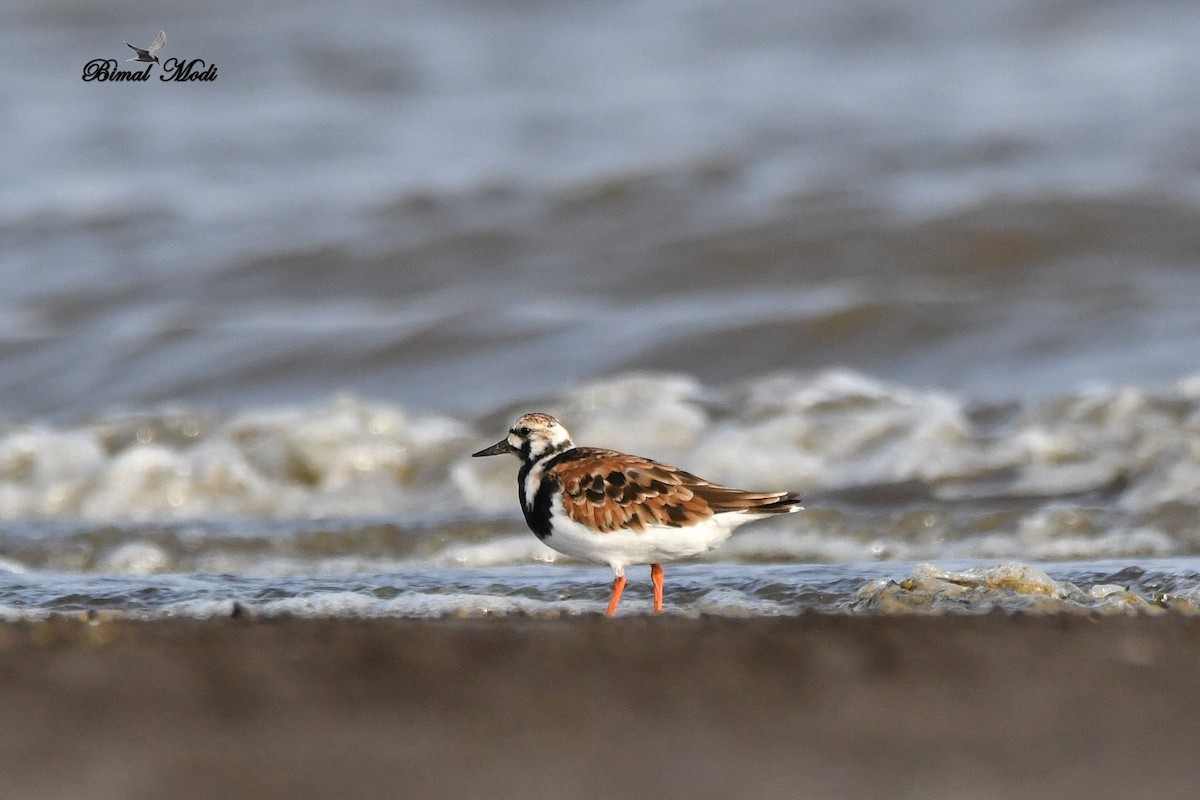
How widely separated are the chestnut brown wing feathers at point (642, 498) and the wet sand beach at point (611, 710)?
1.23 metres

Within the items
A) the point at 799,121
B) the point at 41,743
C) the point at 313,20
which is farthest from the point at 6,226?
the point at 41,743

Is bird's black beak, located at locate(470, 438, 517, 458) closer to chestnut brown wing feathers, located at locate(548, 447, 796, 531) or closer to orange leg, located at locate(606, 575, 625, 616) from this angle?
chestnut brown wing feathers, located at locate(548, 447, 796, 531)

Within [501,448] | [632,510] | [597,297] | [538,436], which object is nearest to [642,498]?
[632,510]

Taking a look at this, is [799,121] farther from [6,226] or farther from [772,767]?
[772,767]

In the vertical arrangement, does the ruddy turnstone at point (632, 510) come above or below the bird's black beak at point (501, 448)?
below

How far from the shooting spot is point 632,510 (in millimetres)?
4867

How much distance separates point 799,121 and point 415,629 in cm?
1115

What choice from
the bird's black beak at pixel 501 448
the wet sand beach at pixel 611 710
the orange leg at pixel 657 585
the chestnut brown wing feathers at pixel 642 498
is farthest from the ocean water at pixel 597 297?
the wet sand beach at pixel 611 710

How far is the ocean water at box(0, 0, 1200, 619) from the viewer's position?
6473 millimetres

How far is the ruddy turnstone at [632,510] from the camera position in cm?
486
